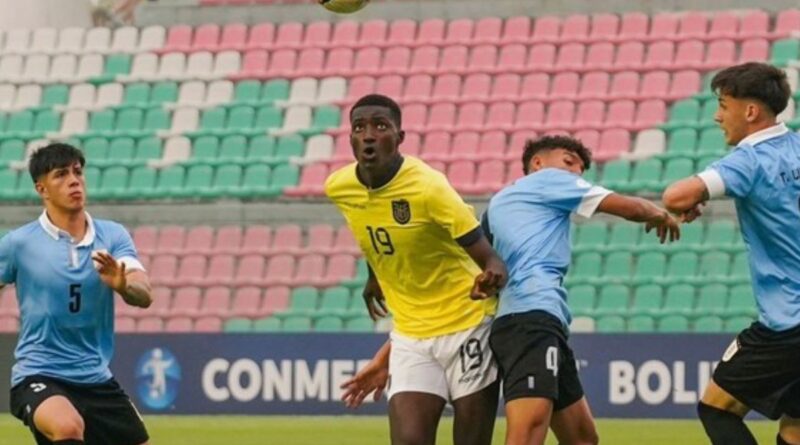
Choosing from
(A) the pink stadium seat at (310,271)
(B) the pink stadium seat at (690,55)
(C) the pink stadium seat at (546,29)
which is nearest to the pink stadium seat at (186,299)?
(A) the pink stadium seat at (310,271)

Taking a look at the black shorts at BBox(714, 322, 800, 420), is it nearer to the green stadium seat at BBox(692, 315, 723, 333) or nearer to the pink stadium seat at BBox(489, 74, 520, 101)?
the green stadium seat at BBox(692, 315, 723, 333)

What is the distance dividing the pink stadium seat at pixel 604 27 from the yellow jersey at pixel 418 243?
15147 mm

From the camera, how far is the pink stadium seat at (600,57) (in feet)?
77.3

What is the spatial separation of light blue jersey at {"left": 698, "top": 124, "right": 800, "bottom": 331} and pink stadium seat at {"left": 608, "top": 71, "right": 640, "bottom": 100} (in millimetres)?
14582

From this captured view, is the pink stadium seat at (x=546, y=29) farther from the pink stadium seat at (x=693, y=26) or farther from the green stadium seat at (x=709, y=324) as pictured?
the green stadium seat at (x=709, y=324)

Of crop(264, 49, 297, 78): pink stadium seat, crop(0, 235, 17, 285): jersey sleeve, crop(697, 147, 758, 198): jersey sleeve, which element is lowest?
crop(0, 235, 17, 285): jersey sleeve

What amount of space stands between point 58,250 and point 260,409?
973 cm

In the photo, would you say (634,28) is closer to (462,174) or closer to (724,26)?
(724,26)

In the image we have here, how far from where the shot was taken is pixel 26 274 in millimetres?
9328

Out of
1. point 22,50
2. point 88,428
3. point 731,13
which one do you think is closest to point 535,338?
point 88,428

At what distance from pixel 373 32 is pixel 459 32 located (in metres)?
1.24

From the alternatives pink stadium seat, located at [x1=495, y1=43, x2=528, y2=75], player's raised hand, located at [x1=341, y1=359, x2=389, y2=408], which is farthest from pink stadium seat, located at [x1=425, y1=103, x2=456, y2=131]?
player's raised hand, located at [x1=341, y1=359, x2=389, y2=408]

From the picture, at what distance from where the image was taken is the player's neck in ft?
30.8

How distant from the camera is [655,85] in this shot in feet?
76.0
